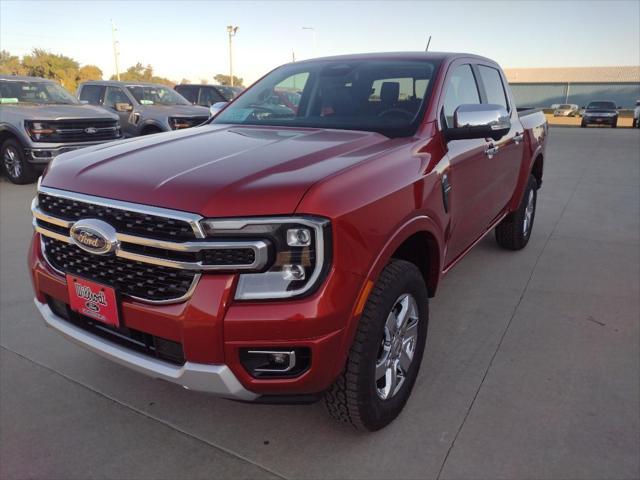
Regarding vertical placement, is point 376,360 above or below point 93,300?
below

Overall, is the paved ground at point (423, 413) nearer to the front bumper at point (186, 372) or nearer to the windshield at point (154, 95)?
the front bumper at point (186, 372)

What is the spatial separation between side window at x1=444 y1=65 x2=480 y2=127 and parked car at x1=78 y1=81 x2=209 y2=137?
801 cm

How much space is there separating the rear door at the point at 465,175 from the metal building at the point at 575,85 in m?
51.9

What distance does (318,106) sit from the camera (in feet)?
10.8

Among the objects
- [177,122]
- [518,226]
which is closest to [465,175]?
[518,226]

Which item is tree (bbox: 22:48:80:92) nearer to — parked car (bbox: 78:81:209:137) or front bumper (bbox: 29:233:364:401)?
parked car (bbox: 78:81:209:137)

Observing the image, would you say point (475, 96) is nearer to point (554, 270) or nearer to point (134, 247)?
point (554, 270)

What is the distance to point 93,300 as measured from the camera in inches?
83.5

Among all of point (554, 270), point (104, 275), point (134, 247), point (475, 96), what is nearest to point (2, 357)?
point (104, 275)

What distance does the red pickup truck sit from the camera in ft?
5.96

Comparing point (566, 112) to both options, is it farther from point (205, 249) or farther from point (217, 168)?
point (205, 249)

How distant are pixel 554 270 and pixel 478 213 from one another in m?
1.58

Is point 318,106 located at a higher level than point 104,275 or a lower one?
higher

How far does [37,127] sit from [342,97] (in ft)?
23.4
